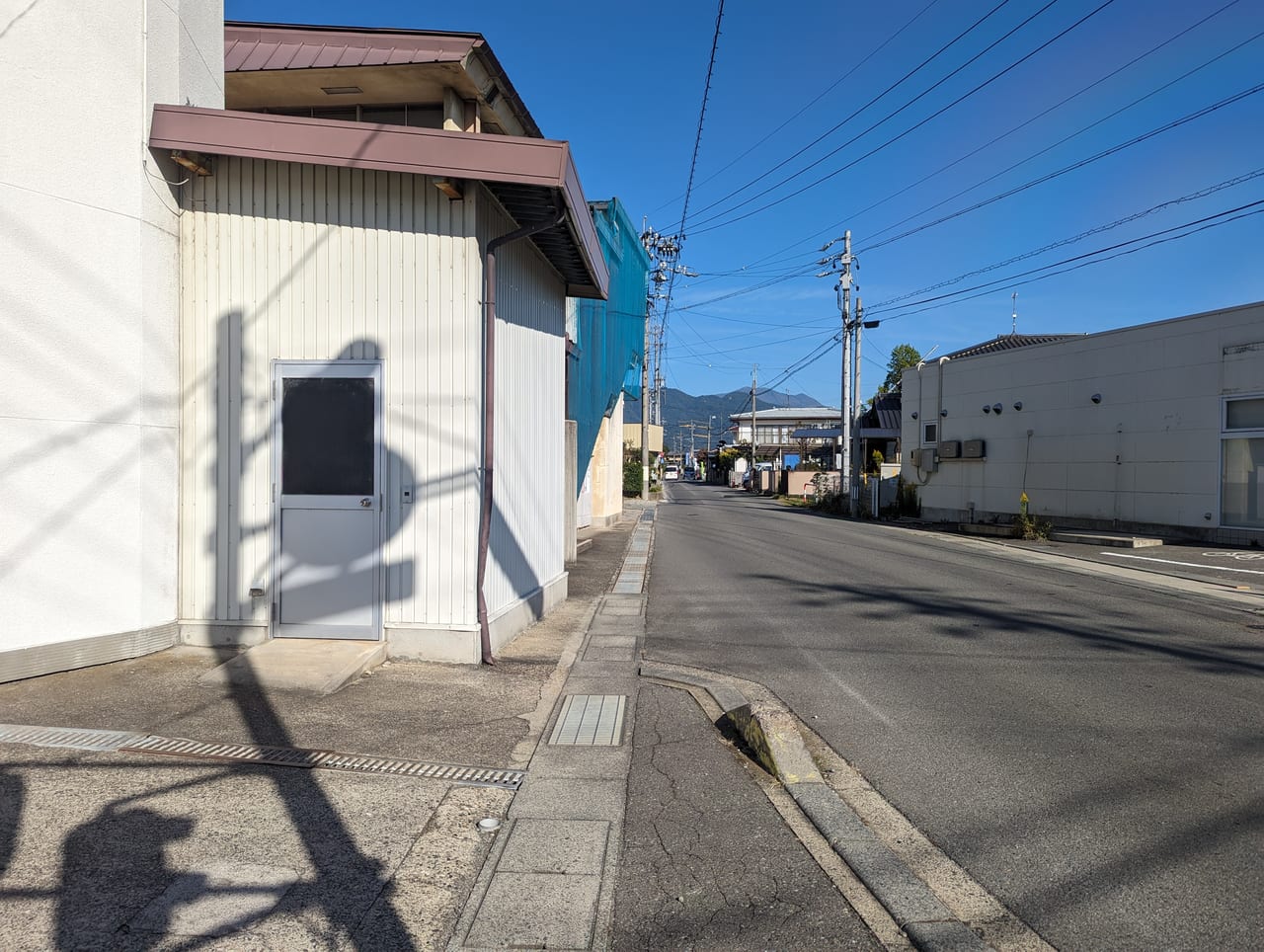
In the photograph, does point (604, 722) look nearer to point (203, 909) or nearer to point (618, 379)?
point (203, 909)

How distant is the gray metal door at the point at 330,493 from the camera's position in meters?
6.95

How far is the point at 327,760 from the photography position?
15.5ft

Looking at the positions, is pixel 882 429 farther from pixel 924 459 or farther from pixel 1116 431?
pixel 1116 431

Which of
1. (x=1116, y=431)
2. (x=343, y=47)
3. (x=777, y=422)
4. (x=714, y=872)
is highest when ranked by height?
(x=777, y=422)

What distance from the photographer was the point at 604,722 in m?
5.81

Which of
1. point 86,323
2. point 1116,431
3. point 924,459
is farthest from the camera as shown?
point 924,459

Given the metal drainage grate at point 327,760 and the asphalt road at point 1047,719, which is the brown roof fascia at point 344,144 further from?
the asphalt road at point 1047,719

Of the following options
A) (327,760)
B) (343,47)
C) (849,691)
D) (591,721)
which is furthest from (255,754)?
(343,47)

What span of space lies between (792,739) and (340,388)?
4.47 m

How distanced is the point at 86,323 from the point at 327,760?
12.4 ft

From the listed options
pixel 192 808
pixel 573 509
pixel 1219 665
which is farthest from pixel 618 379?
pixel 192 808

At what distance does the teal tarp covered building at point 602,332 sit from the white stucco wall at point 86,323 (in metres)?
7.60

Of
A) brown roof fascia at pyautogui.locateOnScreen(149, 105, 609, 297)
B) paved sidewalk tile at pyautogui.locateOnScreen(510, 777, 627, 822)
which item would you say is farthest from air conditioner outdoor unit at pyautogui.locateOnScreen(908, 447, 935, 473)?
paved sidewalk tile at pyautogui.locateOnScreen(510, 777, 627, 822)

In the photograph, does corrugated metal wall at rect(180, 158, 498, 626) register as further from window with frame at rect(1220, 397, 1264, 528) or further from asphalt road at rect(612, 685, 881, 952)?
window with frame at rect(1220, 397, 1264, 528)
